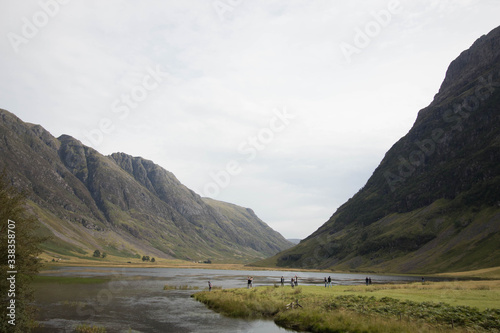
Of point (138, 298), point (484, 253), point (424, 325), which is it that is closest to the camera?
point (424, 325)

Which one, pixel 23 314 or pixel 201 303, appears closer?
pixel 23 314

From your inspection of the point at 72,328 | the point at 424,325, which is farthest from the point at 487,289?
the point at 72,328

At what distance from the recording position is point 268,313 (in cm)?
4634

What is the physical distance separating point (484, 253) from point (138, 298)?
164 m

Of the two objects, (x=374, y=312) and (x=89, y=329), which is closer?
(x=89, y=329)

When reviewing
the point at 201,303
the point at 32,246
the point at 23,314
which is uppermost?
the point at 32,246

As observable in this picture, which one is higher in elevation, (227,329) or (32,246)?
(32,246)

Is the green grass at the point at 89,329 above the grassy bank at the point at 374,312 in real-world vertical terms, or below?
below

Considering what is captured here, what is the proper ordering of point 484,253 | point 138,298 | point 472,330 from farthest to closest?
1. point 484,253
2. point 138,298
3. point 472,330

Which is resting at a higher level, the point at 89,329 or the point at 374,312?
the point at 374,312

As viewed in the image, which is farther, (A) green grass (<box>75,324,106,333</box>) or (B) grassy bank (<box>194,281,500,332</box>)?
(A) green grass (<box>75,324,106,333</box>)

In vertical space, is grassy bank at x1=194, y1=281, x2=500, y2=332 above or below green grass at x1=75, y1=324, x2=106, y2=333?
above

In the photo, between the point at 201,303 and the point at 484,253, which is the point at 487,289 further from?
the point at 484,253

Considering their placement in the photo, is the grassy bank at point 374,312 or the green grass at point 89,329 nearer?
the grassy bank at point 374,312
